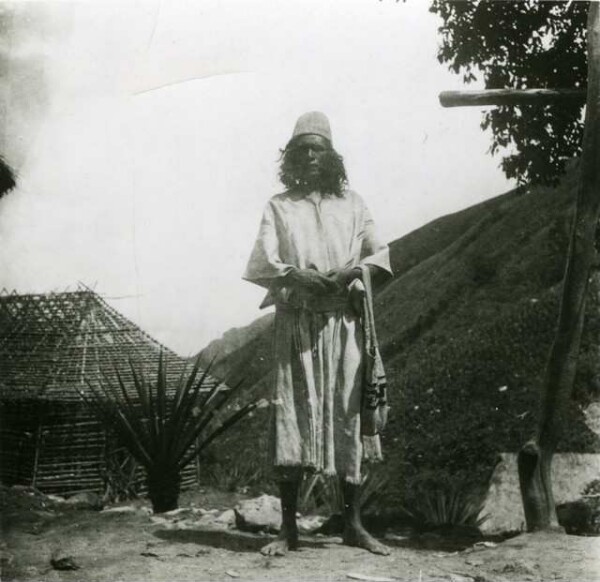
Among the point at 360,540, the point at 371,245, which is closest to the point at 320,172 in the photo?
the point at 371,245

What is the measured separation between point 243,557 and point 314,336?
1.14 metres

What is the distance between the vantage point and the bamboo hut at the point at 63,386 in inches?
276

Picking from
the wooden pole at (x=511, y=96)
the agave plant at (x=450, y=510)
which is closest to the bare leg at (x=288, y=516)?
the agave plant at (x=450, y=510)

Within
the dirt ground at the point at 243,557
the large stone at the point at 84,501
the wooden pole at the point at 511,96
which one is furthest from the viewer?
the large stone at the point at 84,501

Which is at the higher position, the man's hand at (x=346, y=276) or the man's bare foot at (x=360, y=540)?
the man's hand at (x=346, y=276)

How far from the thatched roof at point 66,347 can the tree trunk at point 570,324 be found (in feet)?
12.1

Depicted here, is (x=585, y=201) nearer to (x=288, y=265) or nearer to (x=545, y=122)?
(x=545, y=122)

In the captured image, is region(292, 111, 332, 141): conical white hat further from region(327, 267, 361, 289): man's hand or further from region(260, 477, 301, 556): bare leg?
region(260, 477, 301, 556): bare leg

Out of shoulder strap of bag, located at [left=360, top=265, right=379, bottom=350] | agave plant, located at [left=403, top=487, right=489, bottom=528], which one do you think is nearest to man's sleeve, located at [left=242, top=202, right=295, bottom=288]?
shoulder strap of bag, located at [left=360, top=265, right=379, bottom=350]

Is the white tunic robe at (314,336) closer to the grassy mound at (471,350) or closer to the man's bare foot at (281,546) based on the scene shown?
the man's bare foot at (281,546)

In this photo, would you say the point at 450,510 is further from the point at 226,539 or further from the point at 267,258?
the point at 267,258

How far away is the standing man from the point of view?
3.91 m

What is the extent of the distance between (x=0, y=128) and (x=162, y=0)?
1.26 meters

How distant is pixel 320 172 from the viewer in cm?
418
